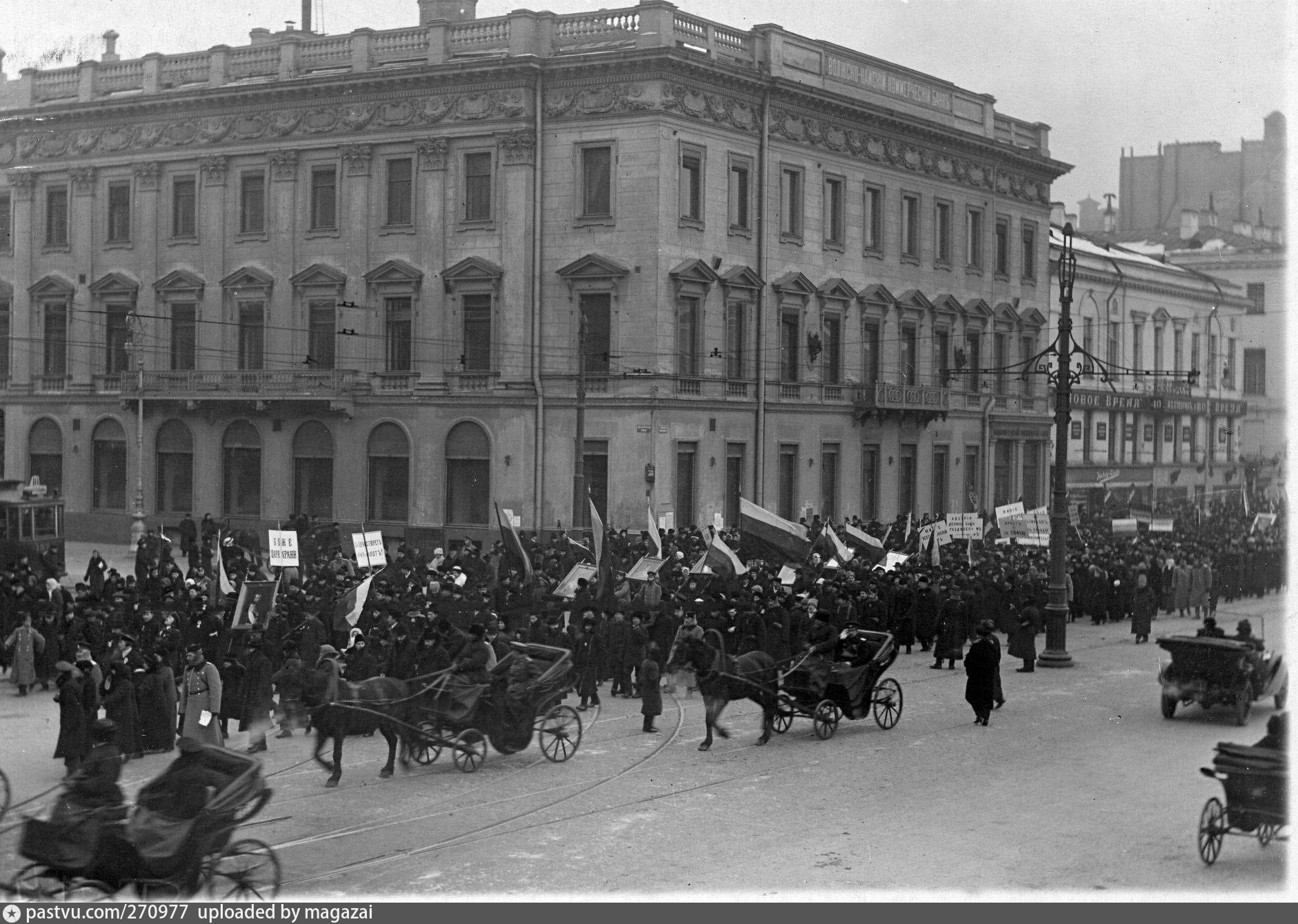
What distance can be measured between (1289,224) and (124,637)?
14.6 meters

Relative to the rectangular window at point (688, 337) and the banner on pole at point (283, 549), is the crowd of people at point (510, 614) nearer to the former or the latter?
the banner on pole at point (283, 549)

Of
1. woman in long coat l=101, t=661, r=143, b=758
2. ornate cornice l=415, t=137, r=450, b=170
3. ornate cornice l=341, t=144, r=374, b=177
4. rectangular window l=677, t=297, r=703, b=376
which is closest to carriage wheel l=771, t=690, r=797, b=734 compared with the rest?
woman in long coat l=101, t=661, r=143, b=758

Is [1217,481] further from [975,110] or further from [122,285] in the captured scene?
[122,285]

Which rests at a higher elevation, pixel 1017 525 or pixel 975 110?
pixel 975 110

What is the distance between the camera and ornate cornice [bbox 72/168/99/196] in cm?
5028

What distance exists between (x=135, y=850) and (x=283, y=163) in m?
38.1

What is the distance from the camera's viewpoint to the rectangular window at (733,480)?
148ft

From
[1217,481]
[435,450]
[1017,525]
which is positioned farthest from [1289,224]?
[1217,481]

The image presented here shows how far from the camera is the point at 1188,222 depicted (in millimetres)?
53719

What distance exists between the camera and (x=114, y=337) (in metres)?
50.1

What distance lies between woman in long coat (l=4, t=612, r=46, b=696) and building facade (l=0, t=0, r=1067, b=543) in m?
17.9

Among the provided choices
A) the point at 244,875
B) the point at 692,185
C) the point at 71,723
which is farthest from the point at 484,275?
the point at 244,875

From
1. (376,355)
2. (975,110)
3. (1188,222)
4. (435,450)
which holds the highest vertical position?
(975,110)
